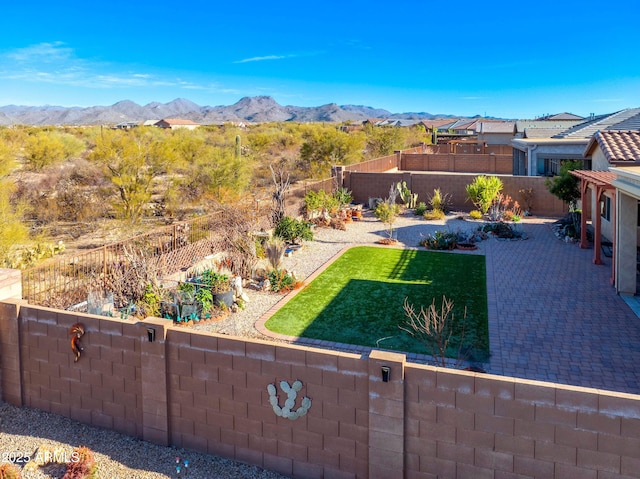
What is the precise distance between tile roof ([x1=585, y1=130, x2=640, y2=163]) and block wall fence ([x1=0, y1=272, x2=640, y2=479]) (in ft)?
38.2

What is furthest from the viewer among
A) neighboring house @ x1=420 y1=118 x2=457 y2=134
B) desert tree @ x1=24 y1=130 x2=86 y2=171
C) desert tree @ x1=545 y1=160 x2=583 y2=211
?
neighboring house @ x1=420 y1=118 x2=457 y2=134

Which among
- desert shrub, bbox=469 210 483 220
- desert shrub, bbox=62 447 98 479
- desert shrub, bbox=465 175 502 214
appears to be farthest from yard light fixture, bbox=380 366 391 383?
desert shrub, bbox=465 175 502 214

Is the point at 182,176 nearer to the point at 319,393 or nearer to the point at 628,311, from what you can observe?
the point at 628,311

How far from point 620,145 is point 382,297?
28.7ft

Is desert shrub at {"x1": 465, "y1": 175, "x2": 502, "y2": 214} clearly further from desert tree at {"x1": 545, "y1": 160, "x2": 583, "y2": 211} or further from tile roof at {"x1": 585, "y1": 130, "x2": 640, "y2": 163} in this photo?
tile roof at {"x1": 585, "y1": 130, "x2": 640, "y2": 163}

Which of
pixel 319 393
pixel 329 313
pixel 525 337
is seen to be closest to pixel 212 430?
pixel 319 393

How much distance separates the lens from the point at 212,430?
248 inches

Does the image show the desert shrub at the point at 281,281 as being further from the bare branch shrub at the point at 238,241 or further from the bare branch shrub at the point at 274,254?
the bare branch shrub at the point at 238,241

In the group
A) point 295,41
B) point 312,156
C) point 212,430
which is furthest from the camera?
point 295,41

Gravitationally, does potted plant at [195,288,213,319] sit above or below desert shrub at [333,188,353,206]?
below

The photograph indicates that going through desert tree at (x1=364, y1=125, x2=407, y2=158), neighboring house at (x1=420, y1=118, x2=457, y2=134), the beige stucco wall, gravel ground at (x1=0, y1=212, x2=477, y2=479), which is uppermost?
neighboring house at (x1=420, y1=118, x2=457, y2=134)

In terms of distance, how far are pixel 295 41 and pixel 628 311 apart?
7328cm

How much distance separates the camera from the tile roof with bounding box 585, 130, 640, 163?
1442 centimetres

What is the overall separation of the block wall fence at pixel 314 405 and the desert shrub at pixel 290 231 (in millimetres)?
10684
